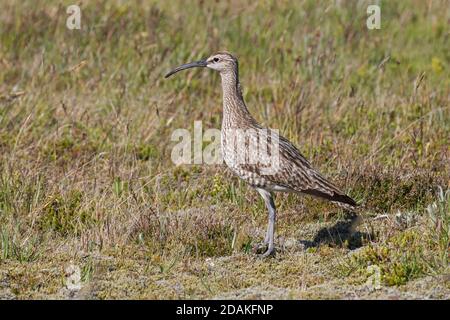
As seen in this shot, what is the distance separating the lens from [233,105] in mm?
9016

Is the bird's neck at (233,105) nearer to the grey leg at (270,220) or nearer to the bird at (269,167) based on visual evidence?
the bird at (269,167)

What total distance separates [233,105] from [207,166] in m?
1.27

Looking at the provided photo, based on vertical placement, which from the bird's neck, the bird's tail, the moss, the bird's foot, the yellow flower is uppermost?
the bird's neck

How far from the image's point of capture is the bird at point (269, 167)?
839 centimetres

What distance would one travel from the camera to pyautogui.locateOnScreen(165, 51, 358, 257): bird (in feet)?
27.5

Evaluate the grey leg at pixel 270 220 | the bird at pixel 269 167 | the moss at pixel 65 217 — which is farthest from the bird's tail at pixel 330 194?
the moss at pixel 65 217

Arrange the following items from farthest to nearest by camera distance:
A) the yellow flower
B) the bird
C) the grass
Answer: the yellow flower
the bird
the grass

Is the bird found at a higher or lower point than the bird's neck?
lower

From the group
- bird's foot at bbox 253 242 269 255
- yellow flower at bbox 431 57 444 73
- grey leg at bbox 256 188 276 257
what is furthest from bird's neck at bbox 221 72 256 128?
yellow flower at bbox 431 57 444 73

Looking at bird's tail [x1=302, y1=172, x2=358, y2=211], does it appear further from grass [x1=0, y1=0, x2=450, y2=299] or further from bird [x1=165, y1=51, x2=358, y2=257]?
grass [x1=0, y1=0, x2=450, y2=299]

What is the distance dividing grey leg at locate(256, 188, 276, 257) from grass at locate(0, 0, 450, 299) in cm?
13

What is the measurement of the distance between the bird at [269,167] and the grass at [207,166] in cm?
39

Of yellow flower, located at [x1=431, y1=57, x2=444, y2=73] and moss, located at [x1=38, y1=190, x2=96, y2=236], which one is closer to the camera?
moss, located at [x1=38, y1=190, x2=96, y2=236]
